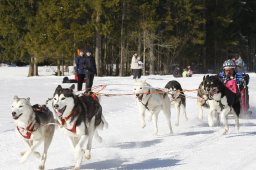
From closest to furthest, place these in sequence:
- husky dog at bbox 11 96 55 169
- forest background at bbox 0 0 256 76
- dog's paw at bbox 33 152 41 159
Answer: husky dog at bbox 11 96 55 169 → dog's paw at bbox 33 152 41 159 → forest background at bbox 0 0 256 76

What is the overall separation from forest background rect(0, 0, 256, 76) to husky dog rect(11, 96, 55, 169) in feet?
76.9

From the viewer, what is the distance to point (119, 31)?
104 ft

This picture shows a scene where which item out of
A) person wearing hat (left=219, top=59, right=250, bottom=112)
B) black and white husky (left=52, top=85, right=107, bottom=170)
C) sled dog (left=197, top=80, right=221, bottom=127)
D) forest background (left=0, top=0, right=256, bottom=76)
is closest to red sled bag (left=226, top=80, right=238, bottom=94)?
person wearing hat (left=219, top=59, right=250, bottom=112)

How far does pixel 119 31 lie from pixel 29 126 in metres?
26.6

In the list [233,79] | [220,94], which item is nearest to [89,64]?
[233,79]

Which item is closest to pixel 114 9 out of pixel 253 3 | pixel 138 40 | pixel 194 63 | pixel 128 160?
pixel 138 40

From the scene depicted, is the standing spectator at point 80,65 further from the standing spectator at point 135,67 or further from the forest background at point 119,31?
the forest background at point 119,31

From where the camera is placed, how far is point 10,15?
33531mm

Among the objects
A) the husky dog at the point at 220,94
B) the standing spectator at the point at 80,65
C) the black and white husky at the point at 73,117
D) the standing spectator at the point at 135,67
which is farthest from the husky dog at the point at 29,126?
the standing spectator at the point at 135,67

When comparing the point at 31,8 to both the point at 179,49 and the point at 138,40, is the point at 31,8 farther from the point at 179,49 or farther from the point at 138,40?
the point at 179,49

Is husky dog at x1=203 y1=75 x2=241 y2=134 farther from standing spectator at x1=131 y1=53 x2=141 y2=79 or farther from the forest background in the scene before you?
the forest background

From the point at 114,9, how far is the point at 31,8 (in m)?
7.70

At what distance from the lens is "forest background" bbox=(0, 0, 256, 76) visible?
2967cm

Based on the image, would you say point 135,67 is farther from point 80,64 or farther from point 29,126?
point 29,126
